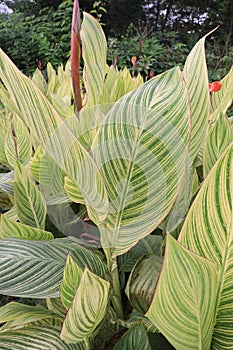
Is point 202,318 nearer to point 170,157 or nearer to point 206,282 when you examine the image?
point 206,282

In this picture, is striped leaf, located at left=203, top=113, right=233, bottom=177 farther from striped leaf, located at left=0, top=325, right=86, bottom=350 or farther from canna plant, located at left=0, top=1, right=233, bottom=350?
striped leaf, located at left=0, top=325, right=86, bottom=350

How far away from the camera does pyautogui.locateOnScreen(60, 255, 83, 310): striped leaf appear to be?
0.39 m

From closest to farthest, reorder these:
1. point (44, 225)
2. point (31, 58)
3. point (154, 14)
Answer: point (44, 225) < point (31, 58) < point (154, 14)

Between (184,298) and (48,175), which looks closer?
(184,298)

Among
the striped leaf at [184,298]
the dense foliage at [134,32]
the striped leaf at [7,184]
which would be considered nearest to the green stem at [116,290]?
the striped leaf at [184,298]

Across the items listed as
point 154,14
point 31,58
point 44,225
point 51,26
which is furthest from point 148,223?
point 154,14

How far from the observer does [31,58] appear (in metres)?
6.16

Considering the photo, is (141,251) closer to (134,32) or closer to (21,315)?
(21,315)

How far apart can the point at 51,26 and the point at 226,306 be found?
265 inches

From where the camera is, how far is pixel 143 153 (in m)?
0.38

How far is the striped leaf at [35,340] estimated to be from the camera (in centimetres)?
45

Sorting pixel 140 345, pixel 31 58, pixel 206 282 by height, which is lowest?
pixel 31 58

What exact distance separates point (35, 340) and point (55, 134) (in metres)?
0.24

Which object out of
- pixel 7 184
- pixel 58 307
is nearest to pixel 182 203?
pixel 58 307
